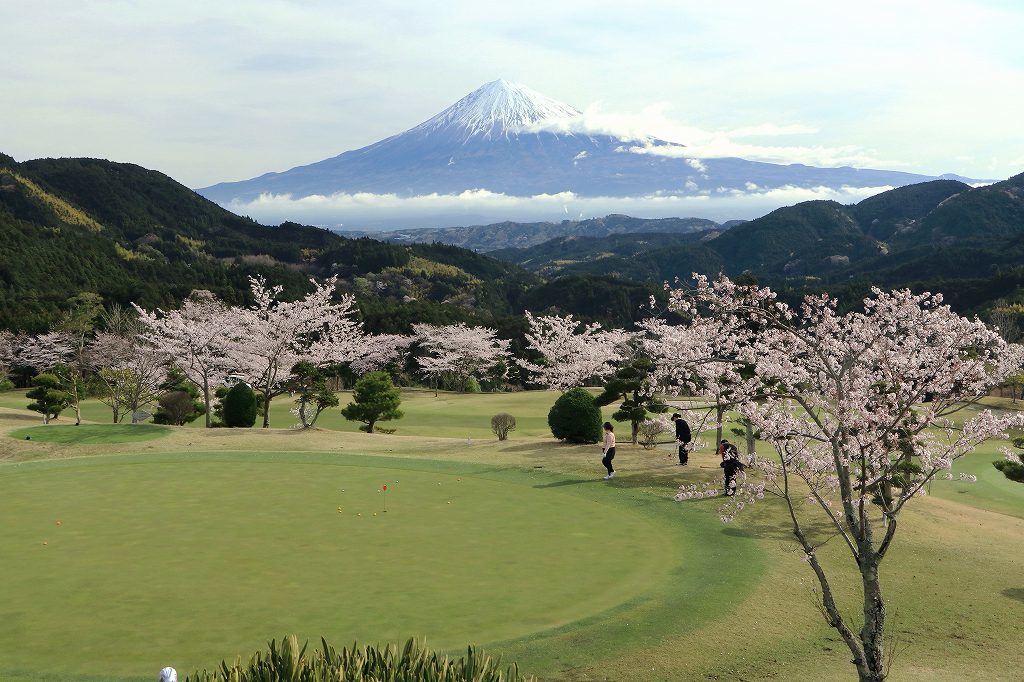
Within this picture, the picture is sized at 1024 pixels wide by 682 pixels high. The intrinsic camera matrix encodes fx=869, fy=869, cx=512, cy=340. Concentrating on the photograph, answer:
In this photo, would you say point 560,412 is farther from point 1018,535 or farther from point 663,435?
point 1018,535

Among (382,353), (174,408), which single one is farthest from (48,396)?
→ (382,353)

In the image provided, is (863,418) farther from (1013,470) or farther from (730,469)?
(730,469)

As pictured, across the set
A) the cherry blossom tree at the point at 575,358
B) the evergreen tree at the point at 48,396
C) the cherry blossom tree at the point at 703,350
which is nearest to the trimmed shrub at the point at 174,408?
the evergreen tree at the point at 48,396

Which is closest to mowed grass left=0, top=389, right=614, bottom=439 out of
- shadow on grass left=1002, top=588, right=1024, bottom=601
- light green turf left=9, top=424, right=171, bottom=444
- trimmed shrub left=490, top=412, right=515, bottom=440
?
trimmed shrub left=490, top=412, right=515, bottom=440

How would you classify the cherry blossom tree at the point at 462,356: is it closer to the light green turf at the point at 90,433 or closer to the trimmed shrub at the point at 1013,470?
the light green turf at the point at 90,433

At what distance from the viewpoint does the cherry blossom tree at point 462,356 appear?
83562 millimetres

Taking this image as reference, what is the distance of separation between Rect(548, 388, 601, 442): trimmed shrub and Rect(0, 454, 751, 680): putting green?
22.1 ft

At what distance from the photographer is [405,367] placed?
96.4 meters

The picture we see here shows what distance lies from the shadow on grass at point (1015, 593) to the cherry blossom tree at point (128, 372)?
37971mm

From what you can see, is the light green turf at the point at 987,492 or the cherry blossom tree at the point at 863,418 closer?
the cherry blossom tree at the point at 863,418

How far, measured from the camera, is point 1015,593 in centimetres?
1532

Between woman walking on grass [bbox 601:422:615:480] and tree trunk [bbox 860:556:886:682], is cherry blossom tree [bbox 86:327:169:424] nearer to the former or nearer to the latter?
woman walking on grass [bbox 601:422:615:480]

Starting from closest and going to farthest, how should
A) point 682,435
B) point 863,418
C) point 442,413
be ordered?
point 863,418
point 682,435
point 442,413

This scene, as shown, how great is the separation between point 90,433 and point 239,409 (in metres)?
8.36
